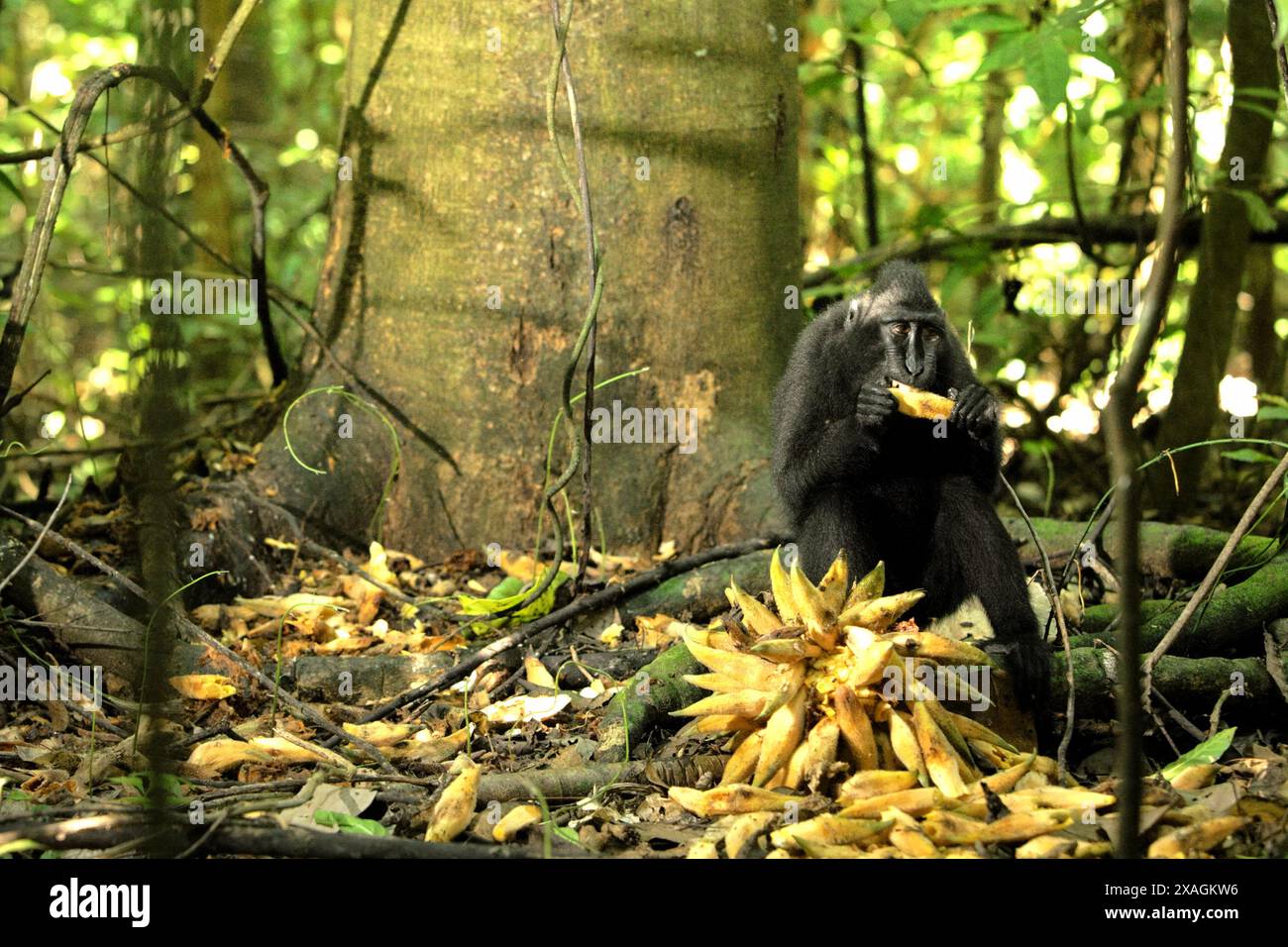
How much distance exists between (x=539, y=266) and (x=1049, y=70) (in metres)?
2.34

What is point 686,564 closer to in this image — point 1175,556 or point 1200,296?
point 1175,556

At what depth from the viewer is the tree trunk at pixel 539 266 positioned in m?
5.45

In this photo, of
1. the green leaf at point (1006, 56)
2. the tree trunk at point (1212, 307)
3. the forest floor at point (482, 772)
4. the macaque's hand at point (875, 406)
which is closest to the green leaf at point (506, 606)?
the forest floor at point (482, 772)

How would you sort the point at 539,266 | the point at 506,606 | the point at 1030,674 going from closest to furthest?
the point at 1030,674 < the point at 506,606 < the point at 539,266

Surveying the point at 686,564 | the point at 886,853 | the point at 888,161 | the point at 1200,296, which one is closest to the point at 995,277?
the point at 1200,296

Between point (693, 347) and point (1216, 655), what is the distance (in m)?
2.52

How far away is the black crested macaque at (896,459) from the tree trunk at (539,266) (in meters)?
0.65

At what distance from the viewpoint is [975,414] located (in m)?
4.60

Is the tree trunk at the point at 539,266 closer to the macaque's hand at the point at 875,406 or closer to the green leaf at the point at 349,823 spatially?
the macaque's hand at the point at 875,406

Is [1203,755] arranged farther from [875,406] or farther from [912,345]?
[912,345]

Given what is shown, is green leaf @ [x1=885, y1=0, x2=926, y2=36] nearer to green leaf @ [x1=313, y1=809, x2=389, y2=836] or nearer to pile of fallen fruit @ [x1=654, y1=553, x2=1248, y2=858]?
pile of fallen fruit @ [x1=654, y1=553, x2=1248, y2=858]

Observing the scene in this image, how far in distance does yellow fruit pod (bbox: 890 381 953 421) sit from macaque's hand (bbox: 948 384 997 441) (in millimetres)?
37

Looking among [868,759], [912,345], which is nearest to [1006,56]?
[912,345]

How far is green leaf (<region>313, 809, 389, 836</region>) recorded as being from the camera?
3.23 metres
